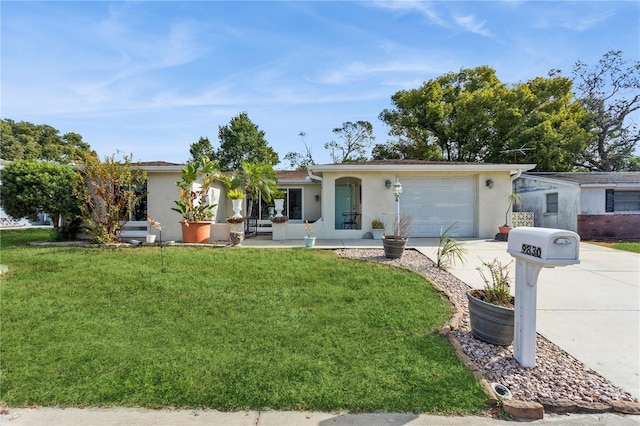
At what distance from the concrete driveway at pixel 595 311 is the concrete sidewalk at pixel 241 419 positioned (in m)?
0.92

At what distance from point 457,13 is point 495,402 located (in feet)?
28.8

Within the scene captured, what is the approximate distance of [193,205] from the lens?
34.4 ft

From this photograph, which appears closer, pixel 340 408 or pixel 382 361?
pixel 340 408

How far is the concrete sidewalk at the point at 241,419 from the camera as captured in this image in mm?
2318

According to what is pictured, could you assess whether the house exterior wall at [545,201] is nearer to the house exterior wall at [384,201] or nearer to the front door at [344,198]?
the house exterior wall at [384,201]

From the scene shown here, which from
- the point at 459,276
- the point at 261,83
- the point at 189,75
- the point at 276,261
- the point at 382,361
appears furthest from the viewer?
the point at 261,83

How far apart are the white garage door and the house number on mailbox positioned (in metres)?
9.03

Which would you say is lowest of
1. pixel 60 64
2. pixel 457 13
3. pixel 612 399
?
pixel 612 399

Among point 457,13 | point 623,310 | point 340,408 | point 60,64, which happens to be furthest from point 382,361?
point 60,64

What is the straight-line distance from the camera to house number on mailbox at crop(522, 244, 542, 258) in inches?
109

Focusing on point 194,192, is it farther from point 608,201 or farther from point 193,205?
point 608,201

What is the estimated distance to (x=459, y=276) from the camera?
6.23m

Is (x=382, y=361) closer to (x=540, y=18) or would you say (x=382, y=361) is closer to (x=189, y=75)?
(x=540, y=18)

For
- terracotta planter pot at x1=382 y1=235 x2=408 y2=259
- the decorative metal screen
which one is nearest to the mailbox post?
terracotta planter pot at x1=382 y1=235 x2=408 y2=259
